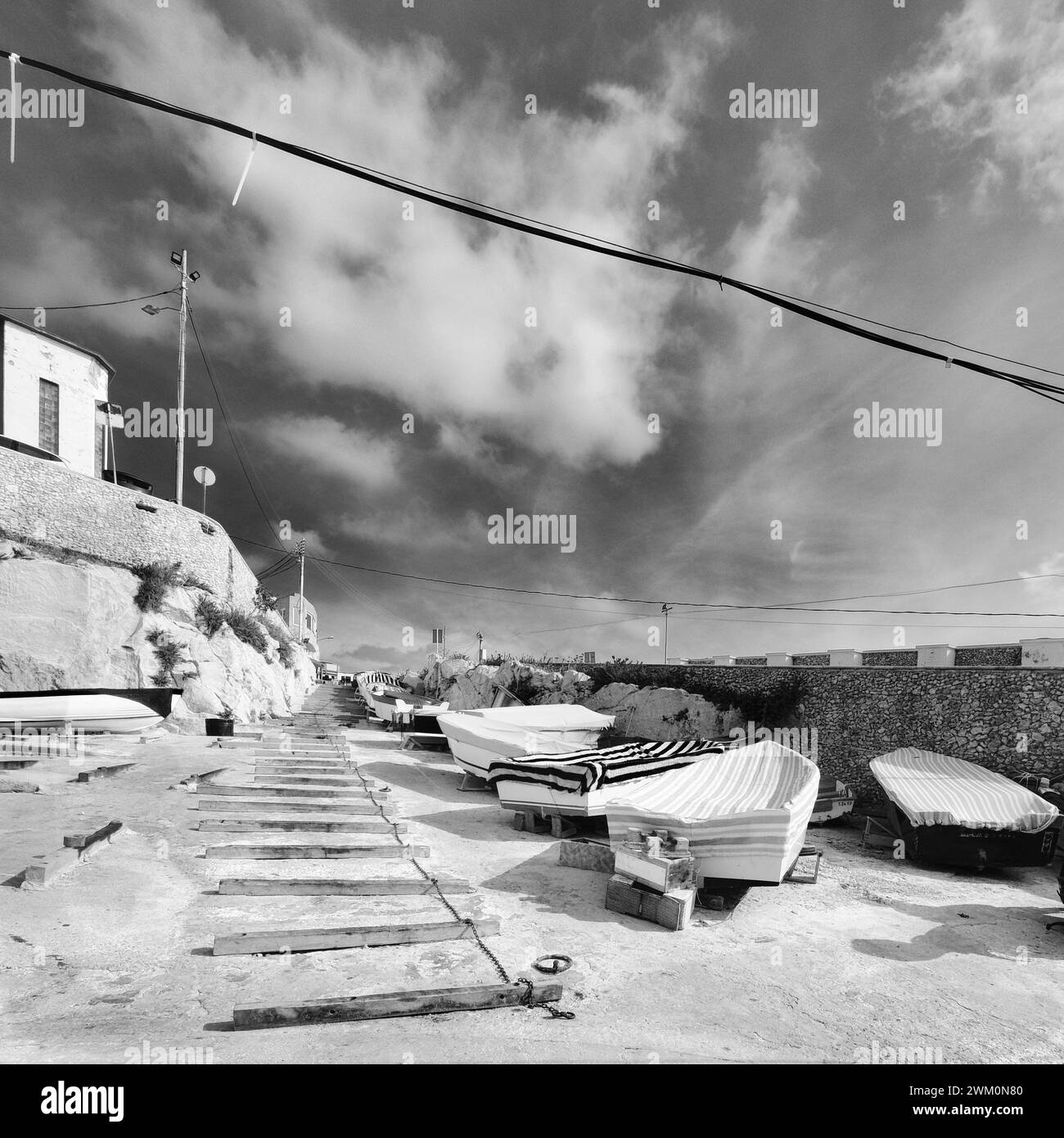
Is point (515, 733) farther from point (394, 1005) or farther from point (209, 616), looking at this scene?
point (209, 616)

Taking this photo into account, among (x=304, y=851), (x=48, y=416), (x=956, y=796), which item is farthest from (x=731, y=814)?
(x=48, y=416)

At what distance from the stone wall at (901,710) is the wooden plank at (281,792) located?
1413 cm

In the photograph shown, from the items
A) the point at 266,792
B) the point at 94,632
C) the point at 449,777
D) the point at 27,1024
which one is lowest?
the point at 449,777

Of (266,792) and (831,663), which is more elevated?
(831,663)

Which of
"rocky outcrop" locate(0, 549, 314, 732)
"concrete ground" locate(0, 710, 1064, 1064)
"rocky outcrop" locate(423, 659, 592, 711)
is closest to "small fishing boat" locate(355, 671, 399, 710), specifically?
"rocky outcrop" locate(423, 659, 592, 711)

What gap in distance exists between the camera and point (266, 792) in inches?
460

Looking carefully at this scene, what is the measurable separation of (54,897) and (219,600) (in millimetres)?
26756

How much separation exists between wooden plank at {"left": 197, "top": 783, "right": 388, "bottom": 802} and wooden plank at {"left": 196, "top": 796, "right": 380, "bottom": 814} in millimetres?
242

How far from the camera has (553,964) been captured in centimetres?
566

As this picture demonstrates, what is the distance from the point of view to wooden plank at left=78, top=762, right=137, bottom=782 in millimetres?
11453

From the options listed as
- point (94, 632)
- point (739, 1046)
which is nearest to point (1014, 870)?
point (739, 1046)

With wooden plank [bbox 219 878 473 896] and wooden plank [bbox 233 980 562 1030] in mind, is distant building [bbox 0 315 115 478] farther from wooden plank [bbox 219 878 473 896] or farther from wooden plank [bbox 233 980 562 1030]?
wooden plank [bbox 233 980 562 1030]

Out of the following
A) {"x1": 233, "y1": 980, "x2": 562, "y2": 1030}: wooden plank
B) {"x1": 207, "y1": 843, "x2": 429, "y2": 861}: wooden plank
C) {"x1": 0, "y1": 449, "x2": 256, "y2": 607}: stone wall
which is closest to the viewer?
{"x1": 233, "y1": 980, "x2": 562, "y2": 1030}: wooden plank
